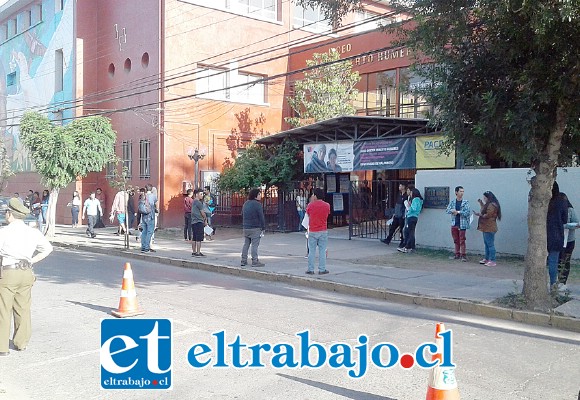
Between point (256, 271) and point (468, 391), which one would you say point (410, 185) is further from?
point (468, 391)

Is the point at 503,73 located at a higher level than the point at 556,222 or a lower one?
higher

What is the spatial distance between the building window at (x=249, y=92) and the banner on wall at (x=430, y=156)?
11782 mm

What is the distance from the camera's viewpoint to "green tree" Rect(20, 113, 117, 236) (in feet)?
68.0

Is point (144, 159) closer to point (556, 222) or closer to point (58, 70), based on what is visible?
point (58, 70)

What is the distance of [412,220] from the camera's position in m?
15.3

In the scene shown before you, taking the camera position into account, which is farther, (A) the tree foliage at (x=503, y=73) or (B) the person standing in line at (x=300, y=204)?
(B) the person standing in line at (x=300, y=204)

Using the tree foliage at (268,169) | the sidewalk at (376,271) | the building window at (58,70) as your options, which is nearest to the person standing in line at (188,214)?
the sidewalk at (376,271)

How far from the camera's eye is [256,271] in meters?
12.6

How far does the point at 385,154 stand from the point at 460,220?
191 inches

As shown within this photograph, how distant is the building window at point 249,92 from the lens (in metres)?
27.0

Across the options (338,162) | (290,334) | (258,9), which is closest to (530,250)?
(290,334)

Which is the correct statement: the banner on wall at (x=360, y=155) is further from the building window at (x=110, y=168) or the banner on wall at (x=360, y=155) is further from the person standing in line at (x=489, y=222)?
the building window at (x=110, y=168)

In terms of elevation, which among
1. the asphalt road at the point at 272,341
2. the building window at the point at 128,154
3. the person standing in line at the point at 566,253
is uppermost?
the building window at the point at 128,154

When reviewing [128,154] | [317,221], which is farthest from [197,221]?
[128,154]
